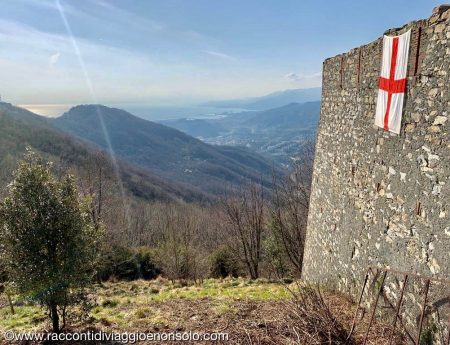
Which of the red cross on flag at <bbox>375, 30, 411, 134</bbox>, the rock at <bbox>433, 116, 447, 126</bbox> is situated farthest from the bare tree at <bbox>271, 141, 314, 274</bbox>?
the rock at <bbox>433, 116, 447, 126</bbox>

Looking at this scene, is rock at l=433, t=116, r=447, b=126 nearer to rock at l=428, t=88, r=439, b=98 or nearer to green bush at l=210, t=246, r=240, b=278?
rock at l=428, t=88, r=439, b=98

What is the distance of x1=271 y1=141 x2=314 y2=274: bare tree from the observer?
2258 cm

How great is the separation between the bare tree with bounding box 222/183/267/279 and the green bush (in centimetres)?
78

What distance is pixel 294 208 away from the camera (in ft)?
74.1

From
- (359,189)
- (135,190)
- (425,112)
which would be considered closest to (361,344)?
(359,189)

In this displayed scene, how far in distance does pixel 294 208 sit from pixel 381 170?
15979 millimetres

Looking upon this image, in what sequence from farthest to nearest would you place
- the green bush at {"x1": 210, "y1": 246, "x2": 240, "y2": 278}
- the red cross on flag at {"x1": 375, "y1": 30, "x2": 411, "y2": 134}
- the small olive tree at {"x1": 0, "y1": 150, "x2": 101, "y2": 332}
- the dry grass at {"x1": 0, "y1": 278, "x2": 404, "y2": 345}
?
the green bush at {"x1": 210, "y1": 246, "x2": 240, "y2": 278} → the small olive tree at {"x1": 0, "y1": 150, "x2": 101, "y2": 332} → the dry grass at {"x1": 0, "y1": 278, "x2": 404, "y2": 345} → the red cross on flag at {"x1": 375, "y1": 30, "x2": 411, "y2": 134}

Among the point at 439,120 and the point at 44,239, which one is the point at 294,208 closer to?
the point at 44,239

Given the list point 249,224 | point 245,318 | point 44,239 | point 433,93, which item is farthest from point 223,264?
point 433,93

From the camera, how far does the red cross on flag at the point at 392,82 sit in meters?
5.84

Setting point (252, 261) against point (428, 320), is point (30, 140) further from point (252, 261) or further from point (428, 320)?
point (428, 320)

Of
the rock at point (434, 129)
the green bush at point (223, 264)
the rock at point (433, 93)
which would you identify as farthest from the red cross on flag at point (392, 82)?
the green bush at point (223, 264)

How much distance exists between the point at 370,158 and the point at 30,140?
104m

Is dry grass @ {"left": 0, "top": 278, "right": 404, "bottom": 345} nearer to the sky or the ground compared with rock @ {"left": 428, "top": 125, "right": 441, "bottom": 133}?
nearer to the ground
